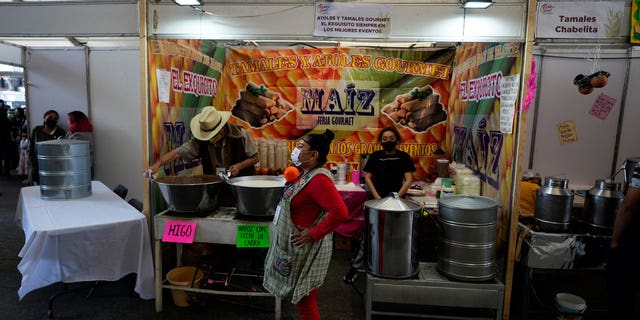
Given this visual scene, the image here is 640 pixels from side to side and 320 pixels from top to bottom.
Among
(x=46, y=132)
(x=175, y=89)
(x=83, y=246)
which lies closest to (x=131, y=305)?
(x=83, y=246)

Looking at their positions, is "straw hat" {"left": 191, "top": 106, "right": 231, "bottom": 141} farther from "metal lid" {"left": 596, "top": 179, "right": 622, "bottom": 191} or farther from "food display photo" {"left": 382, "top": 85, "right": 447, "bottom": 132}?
"metal lid" {"left": 596, "top": 179, "right": 622, "bottom": 191}

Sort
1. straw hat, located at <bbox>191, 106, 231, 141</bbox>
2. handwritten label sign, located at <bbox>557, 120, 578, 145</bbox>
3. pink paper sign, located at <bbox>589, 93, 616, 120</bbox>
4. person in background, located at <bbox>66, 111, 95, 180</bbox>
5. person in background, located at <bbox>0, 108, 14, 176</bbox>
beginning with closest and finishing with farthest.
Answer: straw hat, located at <bbox>191, 106, 231, 141</bbox>, pink paper sign, located at <bbox>589, 93, 616, 120</bbox>, handwritten label sign, located at <bbox>557, 120, 578, 145</bbox>, person in background, located at <bbox>66, 111, 95, 180</bbox>, person in background, located at <bbox>0, 108, 14, 176</bbox>

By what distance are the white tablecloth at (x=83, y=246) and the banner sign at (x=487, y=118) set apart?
9.39 ft

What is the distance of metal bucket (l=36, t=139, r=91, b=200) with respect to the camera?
3.38 meters

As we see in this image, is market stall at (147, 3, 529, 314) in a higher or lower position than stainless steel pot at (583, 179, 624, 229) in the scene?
higher

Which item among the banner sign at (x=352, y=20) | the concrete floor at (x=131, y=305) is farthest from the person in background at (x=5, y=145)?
the banner sign at (x=352, y=20)

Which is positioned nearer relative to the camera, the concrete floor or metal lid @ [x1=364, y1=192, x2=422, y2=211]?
metal lid @ [x1=364, y1=192, x2=422, y2=211]

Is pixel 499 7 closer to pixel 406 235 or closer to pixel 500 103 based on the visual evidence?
pixel 500 103

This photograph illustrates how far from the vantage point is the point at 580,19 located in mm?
2848

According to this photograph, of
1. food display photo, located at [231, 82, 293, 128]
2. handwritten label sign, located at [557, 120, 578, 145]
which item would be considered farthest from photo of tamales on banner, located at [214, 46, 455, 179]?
handwritten label sign, located at [557, 120, 578, 145]

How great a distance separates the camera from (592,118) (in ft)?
15.6

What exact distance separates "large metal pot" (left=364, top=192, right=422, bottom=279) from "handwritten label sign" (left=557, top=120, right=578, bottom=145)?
306 centimetres

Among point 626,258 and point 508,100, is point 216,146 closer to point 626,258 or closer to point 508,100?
point 508,100

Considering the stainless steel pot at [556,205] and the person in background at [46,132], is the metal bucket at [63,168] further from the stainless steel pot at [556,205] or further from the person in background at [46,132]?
the stainless steel pot at [556,205]
